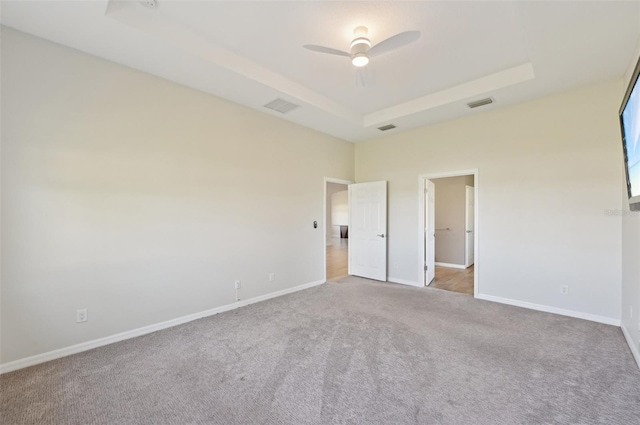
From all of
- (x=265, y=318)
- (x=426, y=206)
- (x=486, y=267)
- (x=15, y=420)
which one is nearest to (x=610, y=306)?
(x=486, y=267)

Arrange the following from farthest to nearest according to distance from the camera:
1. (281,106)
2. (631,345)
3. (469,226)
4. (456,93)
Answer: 1. (469,226)
2. (281,106)
3. (456,93)
4. (631,345)

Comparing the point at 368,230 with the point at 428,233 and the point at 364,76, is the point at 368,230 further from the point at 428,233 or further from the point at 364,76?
the point at 364,76

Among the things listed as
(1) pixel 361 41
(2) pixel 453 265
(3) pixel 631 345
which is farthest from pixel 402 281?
(1) pixel 361 41

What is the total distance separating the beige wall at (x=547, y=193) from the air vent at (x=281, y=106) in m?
2.50

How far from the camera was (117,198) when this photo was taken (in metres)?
2.77

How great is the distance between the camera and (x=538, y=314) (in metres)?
A: 3.45

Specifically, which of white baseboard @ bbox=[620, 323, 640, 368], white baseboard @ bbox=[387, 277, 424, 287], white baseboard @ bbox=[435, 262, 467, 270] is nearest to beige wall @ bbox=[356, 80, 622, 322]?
white baseboard @ bbox=[620, 323, 640, 368]

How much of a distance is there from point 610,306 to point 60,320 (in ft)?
19.2

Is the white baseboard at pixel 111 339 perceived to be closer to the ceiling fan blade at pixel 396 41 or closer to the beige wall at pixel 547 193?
the ceiling fan blade at pixel 396 41

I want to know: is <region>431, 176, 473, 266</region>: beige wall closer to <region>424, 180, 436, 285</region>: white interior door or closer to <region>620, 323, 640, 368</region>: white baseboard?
<region>424, 180, 436, 285</region>: white interior door

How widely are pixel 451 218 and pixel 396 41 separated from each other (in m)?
5.54

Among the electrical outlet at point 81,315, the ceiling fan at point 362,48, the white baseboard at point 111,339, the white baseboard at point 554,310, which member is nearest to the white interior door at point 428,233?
the white baseboard at point 554,310

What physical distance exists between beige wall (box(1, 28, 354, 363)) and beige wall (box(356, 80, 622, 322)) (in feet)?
10.6

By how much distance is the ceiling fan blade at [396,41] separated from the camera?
6.73 ft
